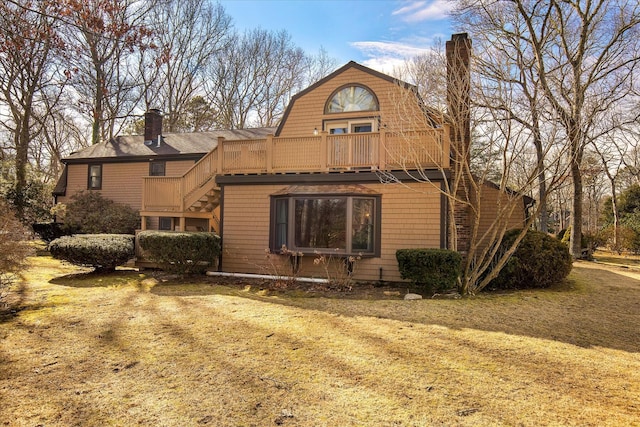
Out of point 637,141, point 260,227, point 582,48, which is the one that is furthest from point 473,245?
point 637,141

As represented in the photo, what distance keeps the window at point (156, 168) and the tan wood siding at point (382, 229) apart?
366 inches

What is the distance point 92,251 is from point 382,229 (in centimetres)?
763

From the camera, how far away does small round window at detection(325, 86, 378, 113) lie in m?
12.3

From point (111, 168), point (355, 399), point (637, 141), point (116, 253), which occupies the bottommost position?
point (355, 399)

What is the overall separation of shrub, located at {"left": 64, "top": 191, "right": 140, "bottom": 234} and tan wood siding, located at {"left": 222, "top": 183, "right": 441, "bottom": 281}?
8212 millimetres

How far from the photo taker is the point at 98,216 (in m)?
16.9

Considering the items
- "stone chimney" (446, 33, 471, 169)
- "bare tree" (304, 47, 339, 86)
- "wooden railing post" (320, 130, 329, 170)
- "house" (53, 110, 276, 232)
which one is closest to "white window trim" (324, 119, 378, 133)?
"wooden railing post" (320, 130, 329, 170)

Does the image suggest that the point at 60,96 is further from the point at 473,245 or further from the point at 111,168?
the point at 473,245

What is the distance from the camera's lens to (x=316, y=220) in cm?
1022

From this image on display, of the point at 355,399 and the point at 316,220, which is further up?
the point at 316,220

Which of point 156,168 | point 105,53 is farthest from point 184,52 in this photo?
point 156,168

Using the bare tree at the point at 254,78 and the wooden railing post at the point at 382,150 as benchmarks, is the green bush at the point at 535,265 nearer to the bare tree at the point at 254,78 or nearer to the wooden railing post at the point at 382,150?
the wooden railing post at the point at 382,150

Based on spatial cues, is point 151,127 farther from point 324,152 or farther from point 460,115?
point 460,115

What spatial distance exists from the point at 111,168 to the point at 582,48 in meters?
22.7
